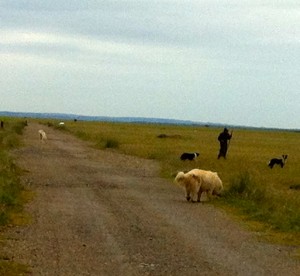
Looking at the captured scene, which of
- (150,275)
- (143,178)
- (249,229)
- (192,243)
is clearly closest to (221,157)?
(143,178)

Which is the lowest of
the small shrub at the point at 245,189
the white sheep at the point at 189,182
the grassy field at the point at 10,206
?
the grassy field at the point at 10,206

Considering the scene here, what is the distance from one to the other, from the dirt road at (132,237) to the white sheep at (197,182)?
1.50 feet

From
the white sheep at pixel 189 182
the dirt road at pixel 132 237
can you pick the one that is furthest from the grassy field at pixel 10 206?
the white sheep at pixel 189 182

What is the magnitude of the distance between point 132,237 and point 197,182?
20.9ft

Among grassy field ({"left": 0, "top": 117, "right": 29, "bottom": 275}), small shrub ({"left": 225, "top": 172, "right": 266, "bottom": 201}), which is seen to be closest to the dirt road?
grassy field ({"left": 0, "top": 117, "right": 29, "bottom": 275})

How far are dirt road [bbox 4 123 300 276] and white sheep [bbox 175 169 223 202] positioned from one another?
456 millimetres

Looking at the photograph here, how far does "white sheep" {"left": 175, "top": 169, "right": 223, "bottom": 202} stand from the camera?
19.8 meters

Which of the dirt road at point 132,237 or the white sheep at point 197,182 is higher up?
the white sheep at point 197,182

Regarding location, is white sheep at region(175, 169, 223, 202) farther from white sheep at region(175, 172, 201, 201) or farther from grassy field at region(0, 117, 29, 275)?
grassy field at region(0, 117, 29, 275)

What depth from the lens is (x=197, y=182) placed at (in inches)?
779

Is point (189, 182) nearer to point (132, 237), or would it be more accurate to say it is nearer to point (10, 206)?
point (10, 206)

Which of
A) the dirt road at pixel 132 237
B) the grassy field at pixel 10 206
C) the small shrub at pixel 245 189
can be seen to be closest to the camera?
the grassy field at pixel 10 206

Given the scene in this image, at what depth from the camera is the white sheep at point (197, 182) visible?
1975 centimetres

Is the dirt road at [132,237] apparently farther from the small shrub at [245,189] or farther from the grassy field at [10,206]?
the small shrub at [245,189]
